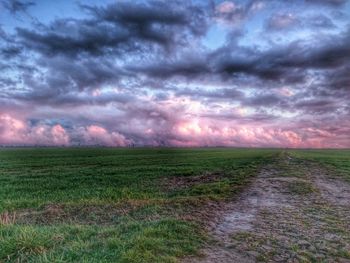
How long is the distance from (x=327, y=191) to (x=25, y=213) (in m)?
14.7

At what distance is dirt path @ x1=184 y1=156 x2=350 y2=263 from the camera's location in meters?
7.16

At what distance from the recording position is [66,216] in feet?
37.5

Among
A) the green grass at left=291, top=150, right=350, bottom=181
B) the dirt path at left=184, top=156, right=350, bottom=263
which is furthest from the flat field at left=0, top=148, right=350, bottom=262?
the green grass at left=291, top=150, right=350, bottom=181

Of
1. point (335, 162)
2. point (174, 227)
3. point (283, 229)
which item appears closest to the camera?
point (174, 227)

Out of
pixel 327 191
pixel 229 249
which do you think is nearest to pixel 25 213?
pixel 229 249

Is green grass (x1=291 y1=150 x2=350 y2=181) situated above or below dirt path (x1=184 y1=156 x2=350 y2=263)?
above

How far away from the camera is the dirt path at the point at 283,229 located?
7160mm

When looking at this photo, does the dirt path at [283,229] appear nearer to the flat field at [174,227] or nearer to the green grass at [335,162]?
the flat field at [174,227]

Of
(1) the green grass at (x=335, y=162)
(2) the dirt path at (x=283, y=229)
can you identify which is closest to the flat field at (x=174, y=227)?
(2) the dirt path at (x=283, y=229)

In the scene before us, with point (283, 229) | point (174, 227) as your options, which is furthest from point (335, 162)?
point (174, 227)

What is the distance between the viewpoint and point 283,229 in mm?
9258

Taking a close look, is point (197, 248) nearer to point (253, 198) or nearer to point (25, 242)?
point (25, 242)

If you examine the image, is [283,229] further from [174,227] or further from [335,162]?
[335,162]

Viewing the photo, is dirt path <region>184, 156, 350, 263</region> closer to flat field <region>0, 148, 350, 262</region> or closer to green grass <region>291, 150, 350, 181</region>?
flat field <region>0, 148, 350, 262</region>
